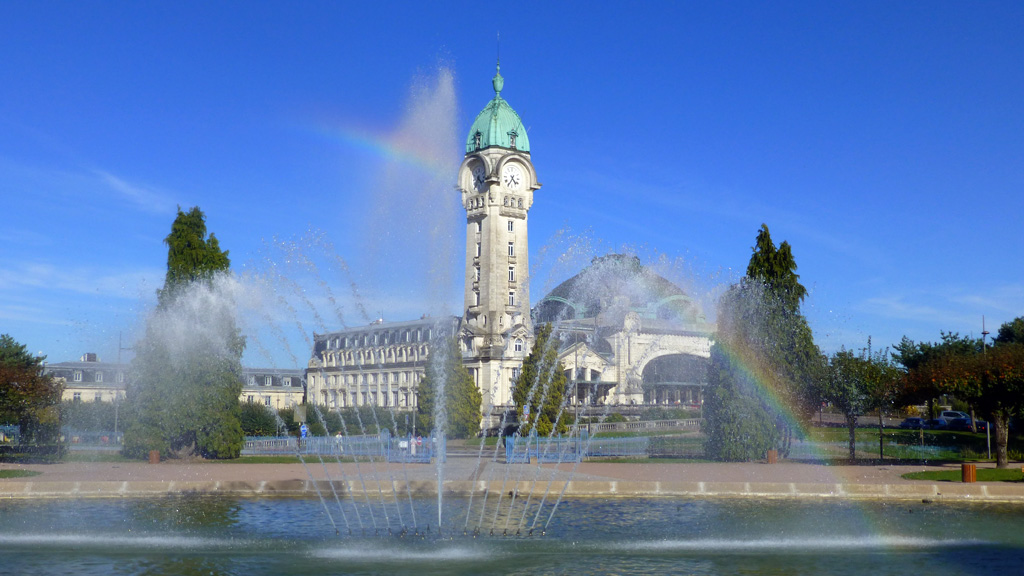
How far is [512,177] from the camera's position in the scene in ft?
327

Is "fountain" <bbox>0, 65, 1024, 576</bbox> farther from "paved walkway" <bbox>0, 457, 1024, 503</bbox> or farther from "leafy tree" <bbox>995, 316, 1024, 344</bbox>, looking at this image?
"leafy tree" <bbox>995, 316, 1024, 344</bbox>

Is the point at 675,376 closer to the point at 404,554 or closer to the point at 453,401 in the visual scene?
the point at 453,401

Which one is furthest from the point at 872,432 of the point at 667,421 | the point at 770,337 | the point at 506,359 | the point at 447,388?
the point at 506,359

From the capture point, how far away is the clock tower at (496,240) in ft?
319

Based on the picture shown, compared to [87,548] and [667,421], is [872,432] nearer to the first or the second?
[667,421]

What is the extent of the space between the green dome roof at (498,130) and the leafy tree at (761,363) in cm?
5388

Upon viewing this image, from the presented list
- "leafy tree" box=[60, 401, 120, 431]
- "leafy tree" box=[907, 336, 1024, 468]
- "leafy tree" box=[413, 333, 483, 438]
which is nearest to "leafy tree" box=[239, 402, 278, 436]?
"leafy tree" box=[60, 401, 120, 431]

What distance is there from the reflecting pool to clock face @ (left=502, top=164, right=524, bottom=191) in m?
75.0

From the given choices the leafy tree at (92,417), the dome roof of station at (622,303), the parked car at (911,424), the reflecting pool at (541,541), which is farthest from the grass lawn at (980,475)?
the dome roof of station at (622,303)

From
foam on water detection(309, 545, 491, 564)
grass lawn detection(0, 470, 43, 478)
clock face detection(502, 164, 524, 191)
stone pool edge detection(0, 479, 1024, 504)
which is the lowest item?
foam on water detection(309, 545, 491, 564)

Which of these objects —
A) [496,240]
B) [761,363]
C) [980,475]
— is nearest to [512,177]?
[496,240]

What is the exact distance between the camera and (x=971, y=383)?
113 feet

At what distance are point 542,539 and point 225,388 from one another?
83.5 ft

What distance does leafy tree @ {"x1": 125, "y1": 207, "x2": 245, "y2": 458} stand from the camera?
40.8 m
